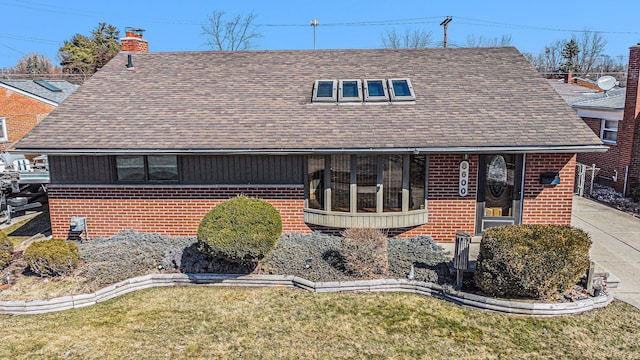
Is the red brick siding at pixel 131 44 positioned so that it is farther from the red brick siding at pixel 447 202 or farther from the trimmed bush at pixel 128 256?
the red brick siding at pixel 447 202

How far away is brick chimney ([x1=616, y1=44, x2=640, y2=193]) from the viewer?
1396 cm

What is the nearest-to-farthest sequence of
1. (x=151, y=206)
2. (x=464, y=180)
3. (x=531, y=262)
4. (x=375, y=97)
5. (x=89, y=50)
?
(x=531, y=262) < (x=464, y=180) < (x=151, y=206) < (x=375, y=97) < (x=89, y=50)

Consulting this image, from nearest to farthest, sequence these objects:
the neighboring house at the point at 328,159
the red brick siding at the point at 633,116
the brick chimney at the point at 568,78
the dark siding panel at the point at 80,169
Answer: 1. the neighboring house at the point at 328,159
2. the dark siding panel at the point at 80,169
3. the red brick siding at the point at 633,116
4. the brick chimney at the point at 568,78

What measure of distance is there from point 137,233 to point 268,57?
690 centimetres

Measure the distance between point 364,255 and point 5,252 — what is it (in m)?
6.97

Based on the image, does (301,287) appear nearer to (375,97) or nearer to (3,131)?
(375,97)

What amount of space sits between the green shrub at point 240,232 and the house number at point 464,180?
14.3 ft

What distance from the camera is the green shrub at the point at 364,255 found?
305 inches

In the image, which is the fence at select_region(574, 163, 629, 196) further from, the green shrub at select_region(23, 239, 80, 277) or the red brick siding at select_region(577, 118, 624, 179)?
the green shrub at select_region(23, 239, 80, 277)

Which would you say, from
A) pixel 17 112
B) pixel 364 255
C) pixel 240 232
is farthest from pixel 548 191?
pixel 17 112

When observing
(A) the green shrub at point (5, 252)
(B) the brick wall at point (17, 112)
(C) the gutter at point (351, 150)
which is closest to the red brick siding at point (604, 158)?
(C) the gutter at point (351, 150)

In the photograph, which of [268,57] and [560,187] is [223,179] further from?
[560,187]

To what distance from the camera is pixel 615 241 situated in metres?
9.84

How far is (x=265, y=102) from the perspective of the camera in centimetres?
1088
